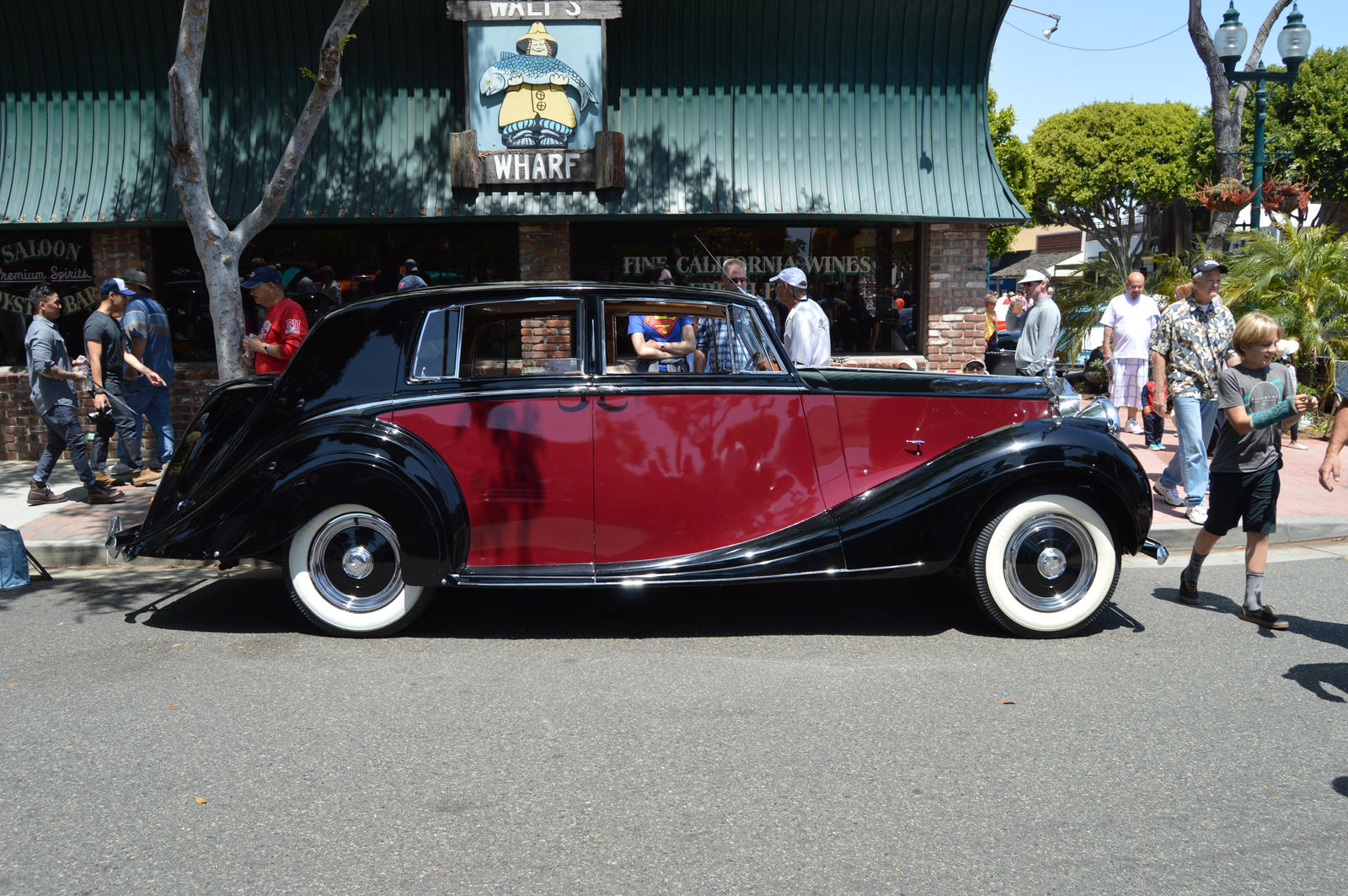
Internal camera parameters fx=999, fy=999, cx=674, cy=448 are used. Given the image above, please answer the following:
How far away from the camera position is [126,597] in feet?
19.4

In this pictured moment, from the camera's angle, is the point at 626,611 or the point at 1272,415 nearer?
the point at 1272,415

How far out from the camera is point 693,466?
498 cm

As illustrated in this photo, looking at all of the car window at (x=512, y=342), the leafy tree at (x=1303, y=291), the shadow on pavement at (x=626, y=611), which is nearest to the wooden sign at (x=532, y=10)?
the car window at (x=512, y=342)

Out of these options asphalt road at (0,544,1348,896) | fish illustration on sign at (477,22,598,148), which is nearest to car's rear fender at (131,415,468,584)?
asphalt road at (0,544,1348,896)

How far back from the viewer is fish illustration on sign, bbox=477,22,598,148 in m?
9.96

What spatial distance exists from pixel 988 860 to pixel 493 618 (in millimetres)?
3153

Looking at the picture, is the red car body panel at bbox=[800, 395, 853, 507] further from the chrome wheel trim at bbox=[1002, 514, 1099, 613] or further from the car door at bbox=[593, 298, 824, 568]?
the chrome wheel trim at bbox=[1002, 514, 1099, 613]

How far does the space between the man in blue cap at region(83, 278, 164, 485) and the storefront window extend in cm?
422

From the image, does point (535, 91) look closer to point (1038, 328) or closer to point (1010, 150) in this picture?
point (1038, 328)

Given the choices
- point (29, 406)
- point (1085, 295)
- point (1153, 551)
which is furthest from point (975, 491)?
point (1085, 295)

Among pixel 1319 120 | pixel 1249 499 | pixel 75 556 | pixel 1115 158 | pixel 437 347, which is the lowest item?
pixel 75 556

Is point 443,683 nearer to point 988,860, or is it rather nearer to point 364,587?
point 364,587

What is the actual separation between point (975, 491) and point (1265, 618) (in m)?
1.74

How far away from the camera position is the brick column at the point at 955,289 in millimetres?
10383
